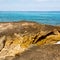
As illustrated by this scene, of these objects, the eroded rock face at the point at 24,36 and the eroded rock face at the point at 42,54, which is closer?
the eroded rock face at the point at 42,54

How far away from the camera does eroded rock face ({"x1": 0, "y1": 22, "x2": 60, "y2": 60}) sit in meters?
17.6

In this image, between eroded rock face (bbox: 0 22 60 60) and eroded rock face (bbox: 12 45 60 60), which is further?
eroded rock face (bbox: 0 22 60 60)

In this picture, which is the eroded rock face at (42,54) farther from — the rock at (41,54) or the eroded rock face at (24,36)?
the eroded rock face at (24,36)

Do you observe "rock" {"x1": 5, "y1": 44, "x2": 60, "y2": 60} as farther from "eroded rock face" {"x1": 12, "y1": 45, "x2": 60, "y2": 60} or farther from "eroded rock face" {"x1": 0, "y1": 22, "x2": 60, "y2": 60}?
"eroded rock face" {"x1": 0, "y1": 22, "x2": 60, "y2": 60}

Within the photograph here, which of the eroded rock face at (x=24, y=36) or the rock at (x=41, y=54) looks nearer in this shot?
the rock at (x=41, y=54)

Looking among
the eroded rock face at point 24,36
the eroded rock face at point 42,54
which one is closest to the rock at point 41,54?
the eroded rock face at point 42,54

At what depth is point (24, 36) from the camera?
60.5 ft

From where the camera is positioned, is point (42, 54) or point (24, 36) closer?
point (42, 54)

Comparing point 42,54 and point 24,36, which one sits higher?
point 42,54

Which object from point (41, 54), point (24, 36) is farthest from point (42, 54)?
point (24, 36)

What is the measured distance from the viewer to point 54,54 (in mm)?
13469

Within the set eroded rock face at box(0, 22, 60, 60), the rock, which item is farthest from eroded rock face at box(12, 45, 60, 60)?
eroded rock face at box(0, 22, 60, 60)

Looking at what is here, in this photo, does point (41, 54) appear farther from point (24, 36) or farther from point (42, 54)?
point (24, 36)

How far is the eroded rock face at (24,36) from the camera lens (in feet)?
57.9
